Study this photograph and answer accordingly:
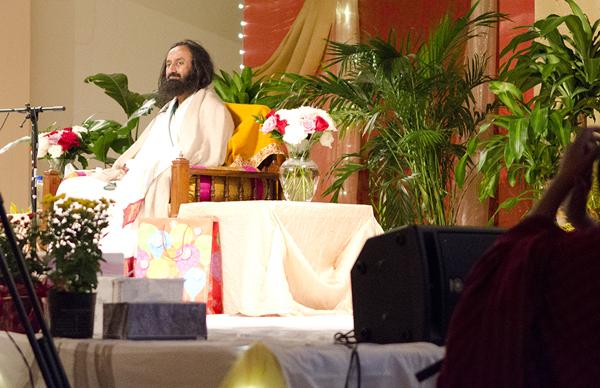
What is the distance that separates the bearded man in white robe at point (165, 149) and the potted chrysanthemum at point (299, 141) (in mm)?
715

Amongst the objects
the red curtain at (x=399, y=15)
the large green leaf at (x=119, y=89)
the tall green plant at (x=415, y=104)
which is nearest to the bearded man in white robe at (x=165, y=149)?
the tall green plant at (x=415, y=104)

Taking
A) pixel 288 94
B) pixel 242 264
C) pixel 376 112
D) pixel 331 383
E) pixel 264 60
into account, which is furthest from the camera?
pixel 264 60

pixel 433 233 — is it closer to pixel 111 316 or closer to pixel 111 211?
pixel 111 316

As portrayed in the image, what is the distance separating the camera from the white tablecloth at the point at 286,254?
536cm

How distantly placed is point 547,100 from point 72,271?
134 inches

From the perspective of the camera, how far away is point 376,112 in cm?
657

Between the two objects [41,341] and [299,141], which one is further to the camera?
[299,141]

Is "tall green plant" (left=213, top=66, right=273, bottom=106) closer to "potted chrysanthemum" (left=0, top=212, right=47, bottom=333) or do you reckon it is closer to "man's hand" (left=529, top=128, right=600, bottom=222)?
"potted chrysanthemum" (left=0, top=212, right=47, bottom=333)

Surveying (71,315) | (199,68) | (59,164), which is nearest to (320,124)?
(199,68)

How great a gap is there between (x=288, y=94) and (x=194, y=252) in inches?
76.8

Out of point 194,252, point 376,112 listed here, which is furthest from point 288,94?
point 194,252

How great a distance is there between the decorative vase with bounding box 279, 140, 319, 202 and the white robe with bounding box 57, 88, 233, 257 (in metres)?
0.72

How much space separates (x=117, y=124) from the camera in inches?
315

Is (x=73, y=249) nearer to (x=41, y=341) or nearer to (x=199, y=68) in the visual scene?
(x=41, y=341)
